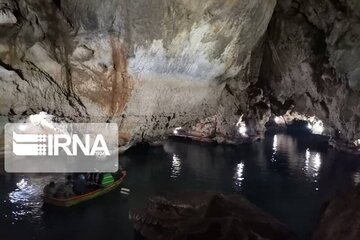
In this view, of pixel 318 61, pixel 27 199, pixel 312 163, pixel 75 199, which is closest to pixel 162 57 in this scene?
pixel 75 199

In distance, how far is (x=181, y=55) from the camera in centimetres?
1484

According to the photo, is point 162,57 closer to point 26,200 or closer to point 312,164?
point 26,200

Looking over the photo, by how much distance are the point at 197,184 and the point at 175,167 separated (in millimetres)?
3321

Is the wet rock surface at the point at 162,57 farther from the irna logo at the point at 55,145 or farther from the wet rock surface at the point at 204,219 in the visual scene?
the wet rock surface at the point at 204,219

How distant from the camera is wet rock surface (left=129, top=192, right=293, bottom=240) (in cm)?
830

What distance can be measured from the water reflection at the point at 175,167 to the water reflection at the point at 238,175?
9.38 feet

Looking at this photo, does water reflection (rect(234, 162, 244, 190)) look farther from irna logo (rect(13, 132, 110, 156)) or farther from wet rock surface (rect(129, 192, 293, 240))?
irna logo (rect(13, 132, 110, 156))

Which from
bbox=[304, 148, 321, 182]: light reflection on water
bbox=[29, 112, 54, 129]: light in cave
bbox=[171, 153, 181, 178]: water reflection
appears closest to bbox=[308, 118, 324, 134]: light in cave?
bbox=[304, 148, 321, 182]: light reflection on water

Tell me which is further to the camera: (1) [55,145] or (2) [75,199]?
(1) [55,145]

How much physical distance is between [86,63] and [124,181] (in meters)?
5.52

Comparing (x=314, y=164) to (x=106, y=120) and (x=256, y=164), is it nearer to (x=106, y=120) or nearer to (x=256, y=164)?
(x=256, y=164)

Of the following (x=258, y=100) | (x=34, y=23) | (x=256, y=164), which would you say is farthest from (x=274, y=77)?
(x=34, y=23)

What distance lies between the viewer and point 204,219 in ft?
28.5

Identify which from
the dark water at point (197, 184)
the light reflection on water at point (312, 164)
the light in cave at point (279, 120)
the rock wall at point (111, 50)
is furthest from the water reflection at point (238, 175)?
the light in cave at point (279, 120)
